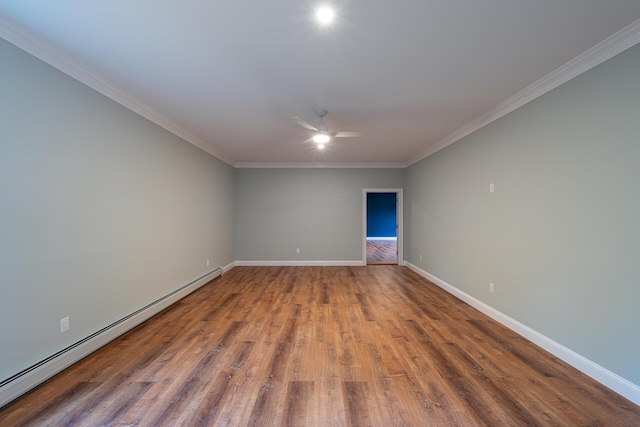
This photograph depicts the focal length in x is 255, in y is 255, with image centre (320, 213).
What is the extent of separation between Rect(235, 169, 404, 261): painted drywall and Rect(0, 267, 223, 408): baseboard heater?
3.03 meters

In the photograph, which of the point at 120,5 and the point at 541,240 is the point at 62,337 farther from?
the point at 541,240

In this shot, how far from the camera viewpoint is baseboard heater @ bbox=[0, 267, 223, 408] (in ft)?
5.87

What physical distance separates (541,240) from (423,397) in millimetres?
1966

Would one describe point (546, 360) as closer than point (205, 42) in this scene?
No

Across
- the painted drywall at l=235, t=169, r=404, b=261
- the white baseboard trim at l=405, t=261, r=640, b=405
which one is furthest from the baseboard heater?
the white baseboard trim at l=405, t=261, r=640, b=405

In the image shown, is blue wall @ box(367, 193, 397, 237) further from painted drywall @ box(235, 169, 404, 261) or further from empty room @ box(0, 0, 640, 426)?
empty room @ box(0, 0, 640, 426)

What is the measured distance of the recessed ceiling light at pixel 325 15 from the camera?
1.65m

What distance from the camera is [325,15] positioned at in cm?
A: 170

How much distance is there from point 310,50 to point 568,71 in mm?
2298

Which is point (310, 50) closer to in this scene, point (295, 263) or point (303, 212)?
point (303, 212)

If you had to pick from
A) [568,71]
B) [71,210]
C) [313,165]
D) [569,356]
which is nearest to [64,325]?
[71,210]

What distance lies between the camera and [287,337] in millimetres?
2744

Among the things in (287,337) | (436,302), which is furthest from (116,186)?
(436,302)

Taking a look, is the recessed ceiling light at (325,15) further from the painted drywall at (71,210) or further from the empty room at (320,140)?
the painted drywall at (71,210)
